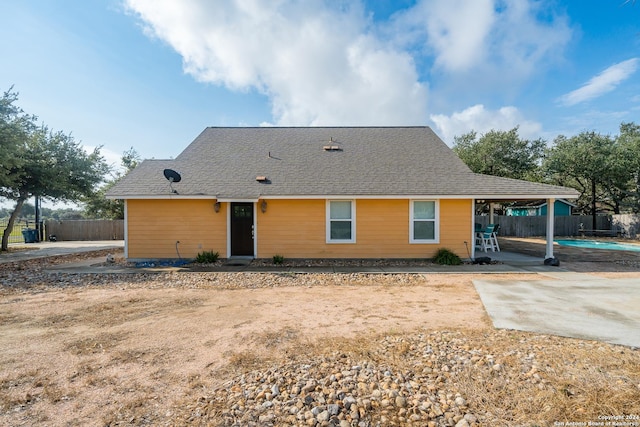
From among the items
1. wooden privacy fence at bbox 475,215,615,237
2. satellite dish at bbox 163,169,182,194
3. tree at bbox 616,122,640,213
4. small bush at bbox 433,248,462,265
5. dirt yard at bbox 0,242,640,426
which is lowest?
dirt yard at bbox 0,242,640,426

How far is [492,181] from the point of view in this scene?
1058cm

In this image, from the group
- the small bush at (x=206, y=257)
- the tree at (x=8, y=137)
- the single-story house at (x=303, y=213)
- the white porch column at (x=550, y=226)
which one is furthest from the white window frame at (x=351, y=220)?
the tree at (x=8, y=137)

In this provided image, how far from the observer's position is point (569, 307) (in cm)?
524

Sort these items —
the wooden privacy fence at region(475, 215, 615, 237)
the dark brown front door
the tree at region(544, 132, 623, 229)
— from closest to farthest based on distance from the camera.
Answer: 1. the dark brown front door
2. the tree at region(544, 132, 623, 229)
3. the wooden privacy fence at region(475, 215, 615, 237)

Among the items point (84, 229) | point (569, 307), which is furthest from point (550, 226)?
point (84, 229)

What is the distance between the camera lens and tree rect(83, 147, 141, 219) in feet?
80.7

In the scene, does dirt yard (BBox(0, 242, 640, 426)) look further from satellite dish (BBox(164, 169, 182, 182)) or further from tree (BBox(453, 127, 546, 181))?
tree (BBox(453, 127, 546, 181))

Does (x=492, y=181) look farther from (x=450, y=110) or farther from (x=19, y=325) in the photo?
(x=19, y=325)

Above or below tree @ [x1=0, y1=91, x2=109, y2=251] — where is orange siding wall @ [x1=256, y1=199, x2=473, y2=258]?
below

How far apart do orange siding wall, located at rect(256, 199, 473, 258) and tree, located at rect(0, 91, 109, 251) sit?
1246 centimetres

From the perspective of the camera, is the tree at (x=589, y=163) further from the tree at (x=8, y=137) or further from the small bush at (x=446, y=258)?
the tree at (x=8, y=137)

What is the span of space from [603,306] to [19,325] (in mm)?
10010

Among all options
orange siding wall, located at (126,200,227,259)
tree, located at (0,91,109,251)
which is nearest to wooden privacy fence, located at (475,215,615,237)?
orange siding wall, located at (126,200,227,259)

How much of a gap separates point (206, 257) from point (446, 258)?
8425mm
